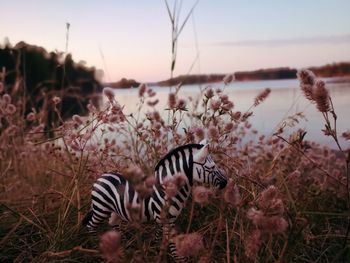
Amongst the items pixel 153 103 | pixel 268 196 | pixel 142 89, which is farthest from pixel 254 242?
pixel 153 103

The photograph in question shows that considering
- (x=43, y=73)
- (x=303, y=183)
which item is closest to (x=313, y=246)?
(x=303, y=183)

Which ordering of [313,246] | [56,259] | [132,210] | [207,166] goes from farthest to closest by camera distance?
1. [313,246]
2. [56,259]
3. [207,166]
4. [132,210]

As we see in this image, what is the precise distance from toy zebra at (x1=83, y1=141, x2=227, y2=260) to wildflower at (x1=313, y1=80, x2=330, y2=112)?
0.44m

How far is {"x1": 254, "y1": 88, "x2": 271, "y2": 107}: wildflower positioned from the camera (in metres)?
2.36

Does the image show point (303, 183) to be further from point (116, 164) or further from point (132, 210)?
point (132, 210)

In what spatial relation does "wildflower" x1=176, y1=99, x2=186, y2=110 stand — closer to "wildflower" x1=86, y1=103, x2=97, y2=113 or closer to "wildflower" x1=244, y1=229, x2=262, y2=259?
"wildflower" x1=86, y1=103, x2=97, y2=113

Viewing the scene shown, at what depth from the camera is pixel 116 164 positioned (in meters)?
2.63

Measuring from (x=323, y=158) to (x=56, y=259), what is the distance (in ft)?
6.83

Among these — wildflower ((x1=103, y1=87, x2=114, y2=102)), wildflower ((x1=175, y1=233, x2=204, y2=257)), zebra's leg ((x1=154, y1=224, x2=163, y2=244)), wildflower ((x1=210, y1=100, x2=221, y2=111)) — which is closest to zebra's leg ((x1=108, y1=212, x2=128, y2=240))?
zebra's leg ((x1=154, y1=224, x2=163, y2=244))

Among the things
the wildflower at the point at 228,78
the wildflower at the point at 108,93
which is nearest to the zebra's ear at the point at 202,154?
the wildflower at the point at 108,93

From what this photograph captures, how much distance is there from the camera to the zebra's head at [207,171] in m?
1.79

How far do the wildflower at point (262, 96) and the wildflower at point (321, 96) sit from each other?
0.86 metres

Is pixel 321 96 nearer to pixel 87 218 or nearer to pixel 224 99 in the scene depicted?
pixel 224 99

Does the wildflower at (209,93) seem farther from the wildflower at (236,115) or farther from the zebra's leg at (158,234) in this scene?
the zebra's leg at (158,234)
